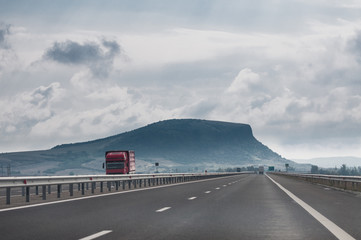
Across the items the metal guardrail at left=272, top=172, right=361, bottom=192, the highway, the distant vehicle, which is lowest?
the highway

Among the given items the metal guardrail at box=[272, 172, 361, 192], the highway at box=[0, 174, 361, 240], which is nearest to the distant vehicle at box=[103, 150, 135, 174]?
the metal guardrail at box=[272, 172, 361, 192]

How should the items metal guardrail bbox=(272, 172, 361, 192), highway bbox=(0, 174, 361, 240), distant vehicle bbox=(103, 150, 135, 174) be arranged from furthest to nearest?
distant vehicle bbox=(103, 150, 135, 174)
metal guardrail bbox=(272, 172, 361, 192)
highway bbox=(0, 174, 361, 240)

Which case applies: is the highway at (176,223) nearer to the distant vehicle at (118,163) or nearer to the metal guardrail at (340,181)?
the metal guardrail at (340,181)

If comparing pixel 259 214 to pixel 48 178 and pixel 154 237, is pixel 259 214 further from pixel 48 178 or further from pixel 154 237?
pixel 48 178

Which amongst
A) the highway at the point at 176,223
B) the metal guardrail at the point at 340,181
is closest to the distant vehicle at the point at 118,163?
the metal guardrail at the point at 340,181

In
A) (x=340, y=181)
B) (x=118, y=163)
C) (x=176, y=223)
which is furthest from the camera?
(x=118, y=163)

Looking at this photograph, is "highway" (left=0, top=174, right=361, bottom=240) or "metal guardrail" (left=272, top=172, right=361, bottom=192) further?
"metal guardrail" (left=272, top=172, right=361, bottom=192)

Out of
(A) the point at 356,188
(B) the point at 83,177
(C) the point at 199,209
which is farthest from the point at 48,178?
(A) the point at 356,188

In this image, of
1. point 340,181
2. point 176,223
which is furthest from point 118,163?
point 176,223

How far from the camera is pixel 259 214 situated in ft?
50.1

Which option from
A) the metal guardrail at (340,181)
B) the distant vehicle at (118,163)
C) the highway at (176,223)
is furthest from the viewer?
the distant vehicle at (118,163)

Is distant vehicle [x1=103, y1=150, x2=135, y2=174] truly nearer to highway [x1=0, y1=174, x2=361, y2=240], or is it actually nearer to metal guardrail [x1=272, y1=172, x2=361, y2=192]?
metal guardrail [x1=272, y1=172, x2=361, y2=192]

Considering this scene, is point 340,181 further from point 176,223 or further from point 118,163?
point 176,223

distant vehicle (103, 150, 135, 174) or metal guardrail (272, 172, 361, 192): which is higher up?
distant vehicle (103, 150, 135, 174)
